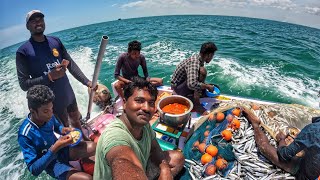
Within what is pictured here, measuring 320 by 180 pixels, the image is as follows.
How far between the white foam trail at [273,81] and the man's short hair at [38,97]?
10.2 m

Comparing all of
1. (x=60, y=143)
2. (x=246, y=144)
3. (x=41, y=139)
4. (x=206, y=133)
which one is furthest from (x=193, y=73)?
(x=41, y=139)

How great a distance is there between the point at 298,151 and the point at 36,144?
152 inches

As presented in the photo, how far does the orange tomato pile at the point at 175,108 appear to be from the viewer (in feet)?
14.6

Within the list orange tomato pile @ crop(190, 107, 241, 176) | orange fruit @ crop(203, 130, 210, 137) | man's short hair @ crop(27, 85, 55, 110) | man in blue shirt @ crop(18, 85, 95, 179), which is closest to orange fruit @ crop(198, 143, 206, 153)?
orange tomato pile @ crop(190, 107, 241, 176)

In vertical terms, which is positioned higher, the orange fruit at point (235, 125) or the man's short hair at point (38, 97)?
the man's short hair at point (38, 97)

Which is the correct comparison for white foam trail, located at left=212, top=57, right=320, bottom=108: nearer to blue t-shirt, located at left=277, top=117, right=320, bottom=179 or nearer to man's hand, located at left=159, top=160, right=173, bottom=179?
blue t-shirt, located at left=277, top=117, right=320, bottom=179

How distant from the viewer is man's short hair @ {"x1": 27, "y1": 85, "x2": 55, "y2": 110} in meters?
2.70

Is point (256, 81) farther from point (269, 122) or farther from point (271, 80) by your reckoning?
point (269, 122)

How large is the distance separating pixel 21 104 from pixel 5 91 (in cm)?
318

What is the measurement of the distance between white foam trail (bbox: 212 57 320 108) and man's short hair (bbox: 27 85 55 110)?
1024 centimetres

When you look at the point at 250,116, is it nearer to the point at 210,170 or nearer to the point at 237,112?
the point at 237,112

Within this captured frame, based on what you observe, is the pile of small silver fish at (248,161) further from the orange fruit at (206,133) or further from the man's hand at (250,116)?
the orange fruit at (206,133)

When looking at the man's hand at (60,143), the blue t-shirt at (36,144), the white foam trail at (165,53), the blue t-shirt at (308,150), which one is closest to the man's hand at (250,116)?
the blue t-shirt at (308,150)

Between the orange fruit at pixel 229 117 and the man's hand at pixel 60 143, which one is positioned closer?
the man's hand at pixel 60 143
